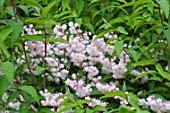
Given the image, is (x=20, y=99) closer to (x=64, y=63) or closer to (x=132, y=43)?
(x=64, y=63)

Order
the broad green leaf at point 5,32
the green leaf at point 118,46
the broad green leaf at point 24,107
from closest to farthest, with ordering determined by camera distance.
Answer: the broad green leaf at point 5,32, the broad green leaf at point 24,107, the green leaf at point 118,46

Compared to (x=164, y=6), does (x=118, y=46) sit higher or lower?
lower

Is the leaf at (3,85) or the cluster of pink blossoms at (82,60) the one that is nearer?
the leaf at (3,85)

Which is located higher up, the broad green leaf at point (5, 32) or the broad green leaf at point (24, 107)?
the broad green leaf at point (5, 32)

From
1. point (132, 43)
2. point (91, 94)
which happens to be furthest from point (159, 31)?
point (91, 94)

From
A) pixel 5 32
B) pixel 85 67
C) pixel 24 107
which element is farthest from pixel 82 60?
pixel 5 32

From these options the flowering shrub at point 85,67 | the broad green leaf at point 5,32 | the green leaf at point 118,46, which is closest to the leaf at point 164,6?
the flowering shrub at point 85,67

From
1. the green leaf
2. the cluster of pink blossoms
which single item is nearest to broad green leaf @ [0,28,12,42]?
the cluster of pink blossoms

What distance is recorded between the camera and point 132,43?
2121 millimetres

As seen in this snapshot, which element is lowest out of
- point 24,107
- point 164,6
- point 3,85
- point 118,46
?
point 24,107


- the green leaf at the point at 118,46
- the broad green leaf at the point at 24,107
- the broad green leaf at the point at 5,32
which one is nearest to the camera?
the broad green leaf at the point at 5,32

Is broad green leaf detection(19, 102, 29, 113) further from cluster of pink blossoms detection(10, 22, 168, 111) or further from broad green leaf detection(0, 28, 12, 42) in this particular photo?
broad green leaf detection(0, 28, 12, 42)

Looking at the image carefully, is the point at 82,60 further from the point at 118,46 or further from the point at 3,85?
the point at 3,85

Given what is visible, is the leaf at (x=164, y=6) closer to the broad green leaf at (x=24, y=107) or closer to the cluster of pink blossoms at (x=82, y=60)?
the cluster of pink blossoms at (x=82, y=60)
